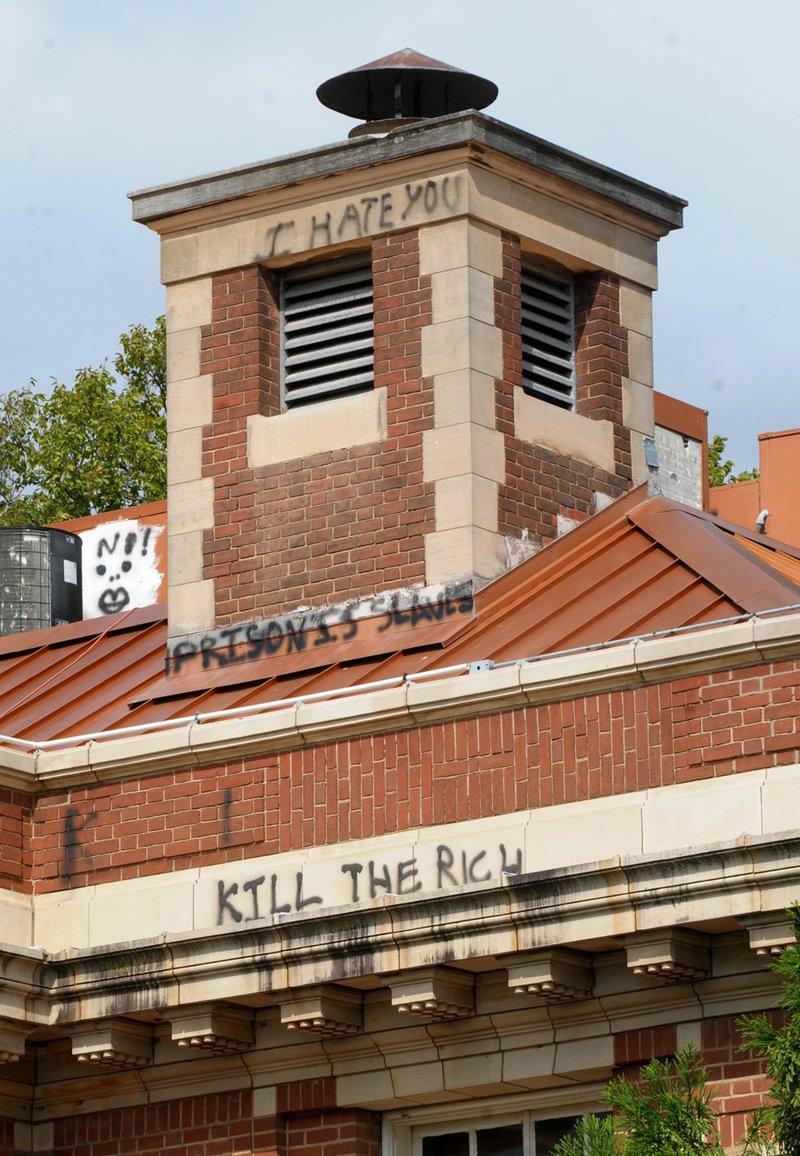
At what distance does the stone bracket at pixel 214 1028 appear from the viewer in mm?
16750

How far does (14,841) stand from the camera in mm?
17906

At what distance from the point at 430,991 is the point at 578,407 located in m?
6.26

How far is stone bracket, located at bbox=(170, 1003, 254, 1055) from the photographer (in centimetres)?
1675

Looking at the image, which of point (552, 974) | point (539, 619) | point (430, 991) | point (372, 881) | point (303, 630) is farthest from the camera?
point (303, 630)

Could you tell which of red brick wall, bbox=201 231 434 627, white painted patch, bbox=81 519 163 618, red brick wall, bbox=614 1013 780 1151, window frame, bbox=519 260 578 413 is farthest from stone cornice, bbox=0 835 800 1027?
white painted patch, bbox=81 519 163 618

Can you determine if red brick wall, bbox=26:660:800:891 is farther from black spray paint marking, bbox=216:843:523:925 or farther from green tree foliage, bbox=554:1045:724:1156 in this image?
green tree foliage, bbox=554:1045:724:1156

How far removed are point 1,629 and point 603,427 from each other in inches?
278

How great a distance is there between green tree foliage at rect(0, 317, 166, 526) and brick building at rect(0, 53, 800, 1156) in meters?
19.4

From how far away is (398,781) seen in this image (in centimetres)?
1683

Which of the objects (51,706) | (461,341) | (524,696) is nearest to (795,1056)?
(524,696)

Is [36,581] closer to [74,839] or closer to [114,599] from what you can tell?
[114,599]

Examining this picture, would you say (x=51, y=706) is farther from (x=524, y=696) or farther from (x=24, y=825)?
(x=524, y=696)

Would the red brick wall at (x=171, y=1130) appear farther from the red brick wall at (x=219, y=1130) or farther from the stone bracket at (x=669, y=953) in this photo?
the stone bracket at (x=669, y=953)

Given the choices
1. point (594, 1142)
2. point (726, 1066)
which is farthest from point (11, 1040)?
point (594, 1142)
